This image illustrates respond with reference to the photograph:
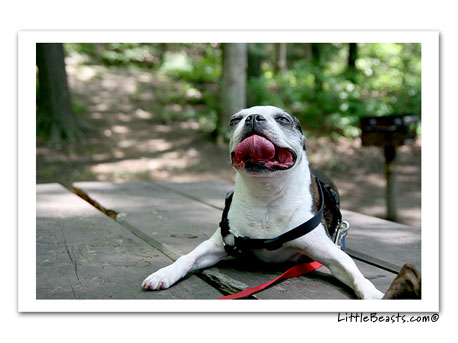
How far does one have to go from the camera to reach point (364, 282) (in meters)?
2.08

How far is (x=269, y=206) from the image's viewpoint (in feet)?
7.82

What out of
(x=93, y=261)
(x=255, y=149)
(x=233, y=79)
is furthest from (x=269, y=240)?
(x=233, y=79)

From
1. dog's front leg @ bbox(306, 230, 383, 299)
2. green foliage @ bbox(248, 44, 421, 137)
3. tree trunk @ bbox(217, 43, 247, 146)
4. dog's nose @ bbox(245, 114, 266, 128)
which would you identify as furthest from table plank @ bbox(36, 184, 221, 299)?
green foliage @ bbox(248, 44, 421, 137)

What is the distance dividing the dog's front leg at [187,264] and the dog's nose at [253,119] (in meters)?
0.66

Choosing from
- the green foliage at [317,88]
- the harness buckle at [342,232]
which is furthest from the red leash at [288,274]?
the green foliage at [317,88]

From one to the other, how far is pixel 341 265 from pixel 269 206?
470 millimetres

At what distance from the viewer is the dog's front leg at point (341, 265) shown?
80.5 inches

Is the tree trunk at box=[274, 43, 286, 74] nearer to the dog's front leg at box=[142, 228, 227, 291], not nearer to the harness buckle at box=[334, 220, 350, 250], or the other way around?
the harness buckle at box=[334, 220, 350, 250]

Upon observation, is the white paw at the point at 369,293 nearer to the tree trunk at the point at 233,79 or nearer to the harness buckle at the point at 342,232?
the harness buckle at the point at 342,232

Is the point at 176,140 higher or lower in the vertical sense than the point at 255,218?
higher

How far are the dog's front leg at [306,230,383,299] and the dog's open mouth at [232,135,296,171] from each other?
1.41 feet
